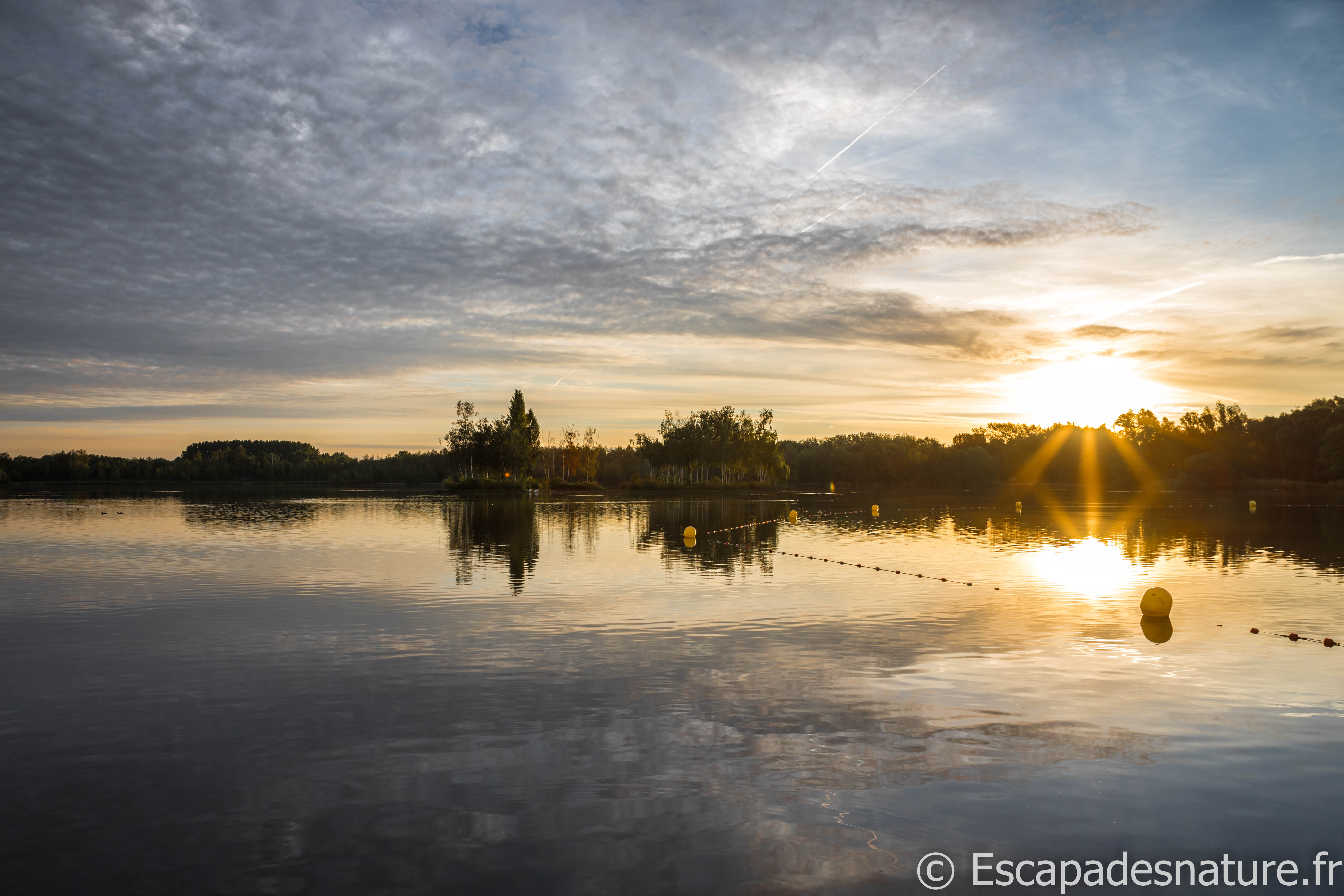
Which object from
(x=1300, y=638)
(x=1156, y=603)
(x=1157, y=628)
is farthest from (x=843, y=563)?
(x=1300, y=638)

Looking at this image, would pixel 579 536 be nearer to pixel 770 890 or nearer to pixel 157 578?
pixel 157 578

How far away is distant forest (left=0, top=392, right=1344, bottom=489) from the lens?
3883 inches

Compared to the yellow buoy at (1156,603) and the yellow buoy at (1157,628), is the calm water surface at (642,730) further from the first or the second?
the yellow buoy at (1156,603)

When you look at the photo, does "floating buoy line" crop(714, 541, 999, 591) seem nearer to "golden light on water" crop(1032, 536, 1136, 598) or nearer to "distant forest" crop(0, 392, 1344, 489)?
"golden light on water" crop(1032, 536, 1136, 598)

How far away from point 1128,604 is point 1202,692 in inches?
294

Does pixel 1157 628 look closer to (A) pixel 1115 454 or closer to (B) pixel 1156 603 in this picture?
(B) pixel 1156 603

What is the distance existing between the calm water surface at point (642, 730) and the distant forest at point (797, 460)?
7908 centimetres

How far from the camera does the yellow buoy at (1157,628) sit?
13414 millimetres

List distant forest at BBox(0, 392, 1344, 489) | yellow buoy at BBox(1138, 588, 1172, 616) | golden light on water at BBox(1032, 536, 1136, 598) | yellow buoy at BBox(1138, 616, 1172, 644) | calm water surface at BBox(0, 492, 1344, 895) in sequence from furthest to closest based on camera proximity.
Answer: distant forest at BBox(0, 392, 1344, 489)
golden light on water at BBox(1032, 536, 1136, 598)
yellow buoy at BBox(1138, 588, 1172, 616)
yellow buoy at BBox(1138, 616, 1172, 644)
calm water surface at BBox(0, 492, 1344, 895)

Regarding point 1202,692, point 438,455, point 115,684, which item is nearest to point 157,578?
point 115,684

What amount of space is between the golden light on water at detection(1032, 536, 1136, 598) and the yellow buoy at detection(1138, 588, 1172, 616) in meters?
2.50

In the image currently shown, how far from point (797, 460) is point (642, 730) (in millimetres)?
160487

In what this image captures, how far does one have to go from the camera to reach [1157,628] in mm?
14344

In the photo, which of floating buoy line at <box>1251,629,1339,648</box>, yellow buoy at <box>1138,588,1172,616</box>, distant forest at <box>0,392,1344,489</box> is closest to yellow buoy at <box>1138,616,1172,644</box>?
yellow buoy at <box>1138,588,1172,616</box>
